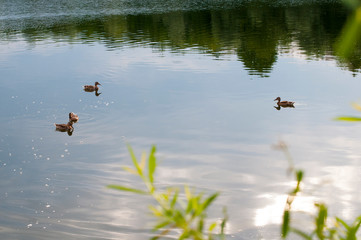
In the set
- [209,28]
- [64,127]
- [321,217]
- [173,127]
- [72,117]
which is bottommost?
[209,28]

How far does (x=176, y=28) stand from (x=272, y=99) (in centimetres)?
2406

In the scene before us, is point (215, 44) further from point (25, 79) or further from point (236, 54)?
point (25, 79)

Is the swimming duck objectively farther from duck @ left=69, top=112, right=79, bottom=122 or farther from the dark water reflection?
the dark water reflection

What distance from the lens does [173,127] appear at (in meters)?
16.5

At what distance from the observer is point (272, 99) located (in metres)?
19.7

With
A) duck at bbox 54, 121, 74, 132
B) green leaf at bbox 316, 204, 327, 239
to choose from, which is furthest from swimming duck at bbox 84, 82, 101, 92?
green leaf at bbox 316, 204, 327, 239

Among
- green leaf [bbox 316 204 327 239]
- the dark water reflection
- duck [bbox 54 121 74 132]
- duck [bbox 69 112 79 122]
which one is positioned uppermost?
green leaf [bbox 316 204 327 239]

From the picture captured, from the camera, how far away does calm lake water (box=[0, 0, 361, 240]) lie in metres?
10.9

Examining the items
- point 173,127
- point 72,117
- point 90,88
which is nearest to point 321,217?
point 173,127

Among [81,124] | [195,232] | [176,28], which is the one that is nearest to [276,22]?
[176,28]

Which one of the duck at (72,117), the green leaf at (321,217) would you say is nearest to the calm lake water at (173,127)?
the green leaf at (321,217)

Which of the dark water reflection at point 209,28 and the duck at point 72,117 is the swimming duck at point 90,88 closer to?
the duck at point 72,117

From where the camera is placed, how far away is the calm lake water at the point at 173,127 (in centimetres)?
1091

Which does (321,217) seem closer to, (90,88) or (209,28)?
(90,88)
